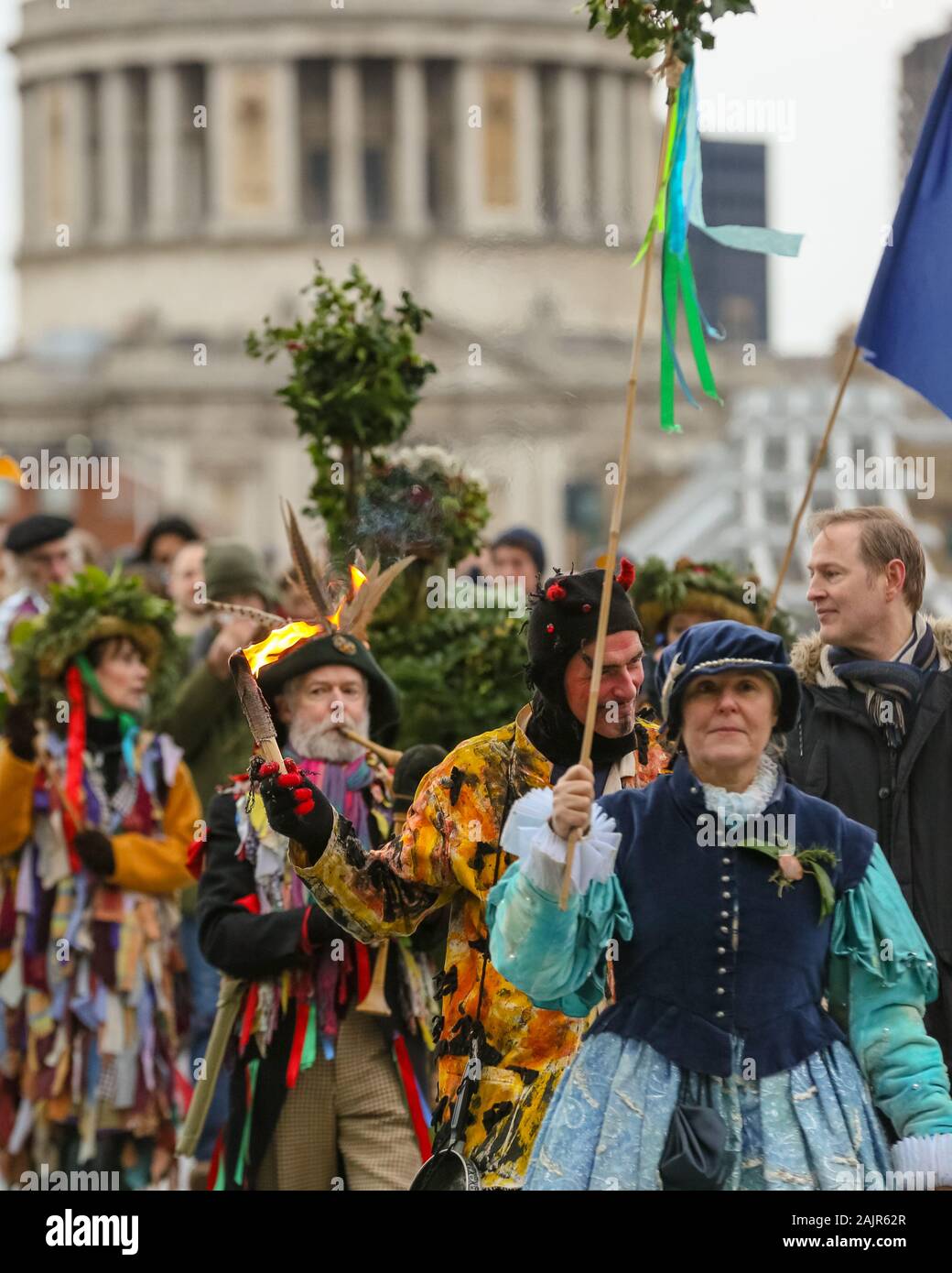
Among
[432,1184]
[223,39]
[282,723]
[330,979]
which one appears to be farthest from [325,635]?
[223,39]

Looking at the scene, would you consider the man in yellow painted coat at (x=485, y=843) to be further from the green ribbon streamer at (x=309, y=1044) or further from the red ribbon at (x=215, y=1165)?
the red ribbon at (x=215, y=1165)

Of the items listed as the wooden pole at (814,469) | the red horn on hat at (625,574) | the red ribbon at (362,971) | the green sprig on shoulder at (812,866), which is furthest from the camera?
the red ribbon at (362,971)

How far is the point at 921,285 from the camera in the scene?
6.31m

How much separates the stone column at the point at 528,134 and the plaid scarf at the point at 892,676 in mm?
64514

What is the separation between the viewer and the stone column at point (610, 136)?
227ft

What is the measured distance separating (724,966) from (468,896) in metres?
0.75

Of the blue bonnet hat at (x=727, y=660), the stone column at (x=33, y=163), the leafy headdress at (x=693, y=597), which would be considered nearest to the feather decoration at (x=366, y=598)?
the blue bonnet hat at (x=727, y=660)

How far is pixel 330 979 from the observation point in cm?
650

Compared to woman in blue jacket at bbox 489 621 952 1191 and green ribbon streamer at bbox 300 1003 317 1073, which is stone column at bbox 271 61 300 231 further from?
woman in blue jacket at bbox 489 621 952 1191

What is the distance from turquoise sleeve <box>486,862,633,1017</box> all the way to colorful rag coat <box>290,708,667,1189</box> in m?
0.44
